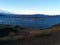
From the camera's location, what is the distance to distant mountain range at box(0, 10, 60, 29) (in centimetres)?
171

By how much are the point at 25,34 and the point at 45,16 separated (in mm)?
347

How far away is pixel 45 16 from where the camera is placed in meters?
1.85

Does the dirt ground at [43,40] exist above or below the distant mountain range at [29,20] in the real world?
below

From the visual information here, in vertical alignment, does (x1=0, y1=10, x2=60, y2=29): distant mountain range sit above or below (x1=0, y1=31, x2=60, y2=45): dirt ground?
above

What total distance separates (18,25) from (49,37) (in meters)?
0.41

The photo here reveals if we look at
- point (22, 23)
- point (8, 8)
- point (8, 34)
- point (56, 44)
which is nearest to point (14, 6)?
point (8, 8)

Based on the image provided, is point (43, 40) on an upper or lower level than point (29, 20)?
lower

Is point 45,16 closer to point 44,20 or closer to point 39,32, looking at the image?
point 44,20

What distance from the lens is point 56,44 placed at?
1896mm

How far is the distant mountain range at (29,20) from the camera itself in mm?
1710

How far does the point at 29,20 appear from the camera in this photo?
5.88ft

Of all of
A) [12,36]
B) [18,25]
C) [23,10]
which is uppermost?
[23,10]

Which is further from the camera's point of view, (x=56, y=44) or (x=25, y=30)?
(x=56, y=44)

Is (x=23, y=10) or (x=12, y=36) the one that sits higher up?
(x=23, y=10)
